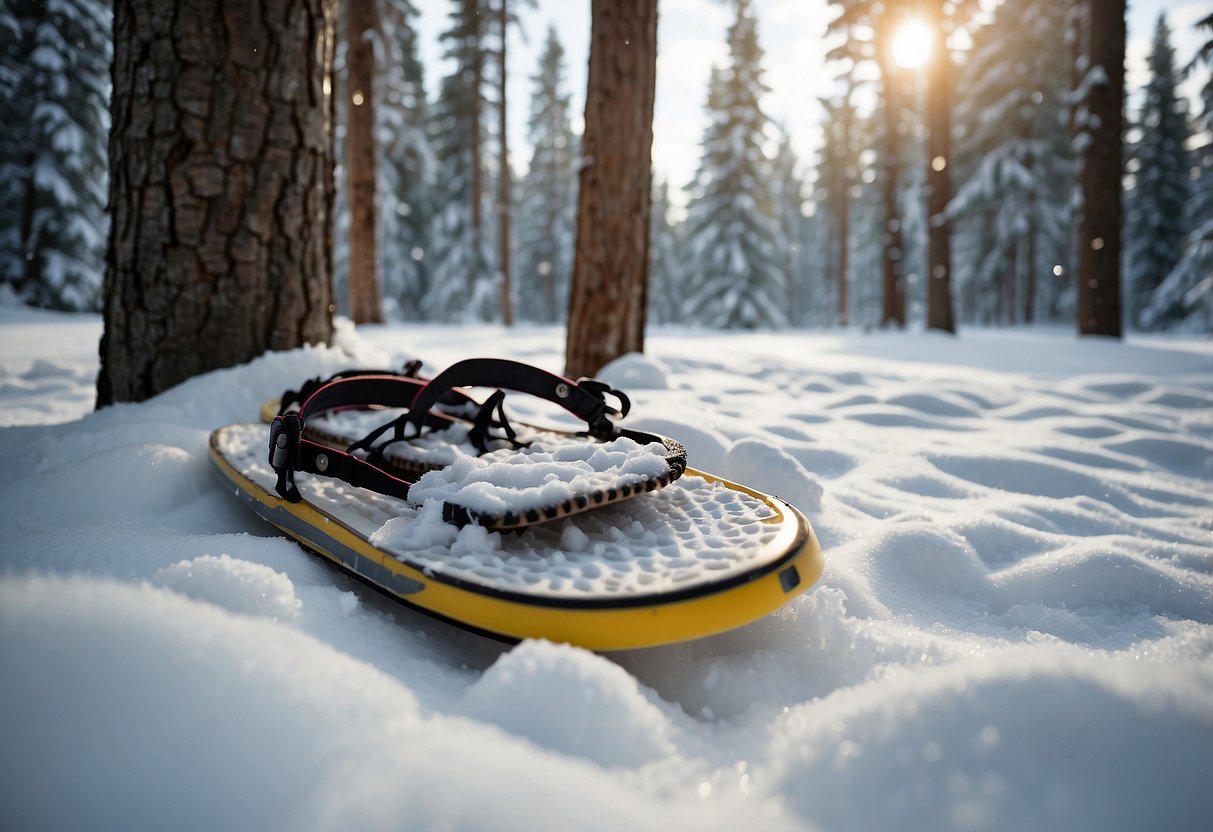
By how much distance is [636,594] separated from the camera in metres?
0.83

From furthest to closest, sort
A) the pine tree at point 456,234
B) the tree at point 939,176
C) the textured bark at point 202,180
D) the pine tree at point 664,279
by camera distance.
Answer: the pine tree at point 664,279 → the pine tree at point 456,234 → the tree at point 939,176 → the textured bark at point 202,180

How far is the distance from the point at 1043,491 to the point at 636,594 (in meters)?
1.65

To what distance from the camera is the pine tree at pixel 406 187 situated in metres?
15.6

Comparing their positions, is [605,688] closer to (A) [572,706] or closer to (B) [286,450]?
(A) [572,706]

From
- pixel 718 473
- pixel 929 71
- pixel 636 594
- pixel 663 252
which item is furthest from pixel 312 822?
pixel 663 252

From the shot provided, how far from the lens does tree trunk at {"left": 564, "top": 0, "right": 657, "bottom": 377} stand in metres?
3.17

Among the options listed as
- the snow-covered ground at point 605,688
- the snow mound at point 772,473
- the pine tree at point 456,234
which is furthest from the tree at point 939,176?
the pine tree at point 456,234

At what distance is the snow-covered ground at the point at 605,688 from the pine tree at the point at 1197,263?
38.5ft

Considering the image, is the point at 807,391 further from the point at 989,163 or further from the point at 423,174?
the point at 989,163

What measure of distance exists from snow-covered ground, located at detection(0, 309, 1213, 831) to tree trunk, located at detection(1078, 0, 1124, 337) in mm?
6900

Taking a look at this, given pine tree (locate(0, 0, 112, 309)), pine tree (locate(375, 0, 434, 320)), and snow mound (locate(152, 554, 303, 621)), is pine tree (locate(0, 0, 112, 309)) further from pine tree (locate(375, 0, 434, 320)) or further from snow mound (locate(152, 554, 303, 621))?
snow mound (locate(152, 554, 303, 621))

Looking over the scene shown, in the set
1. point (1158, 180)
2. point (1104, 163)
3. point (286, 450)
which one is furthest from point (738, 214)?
point (286, 450)

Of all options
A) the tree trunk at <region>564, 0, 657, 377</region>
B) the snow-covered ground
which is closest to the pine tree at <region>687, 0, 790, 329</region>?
the tree trunk at <region>564, 0, 657, 377</region>

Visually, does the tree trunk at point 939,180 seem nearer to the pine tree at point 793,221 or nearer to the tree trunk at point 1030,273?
the tree trunk at point 1030,273
